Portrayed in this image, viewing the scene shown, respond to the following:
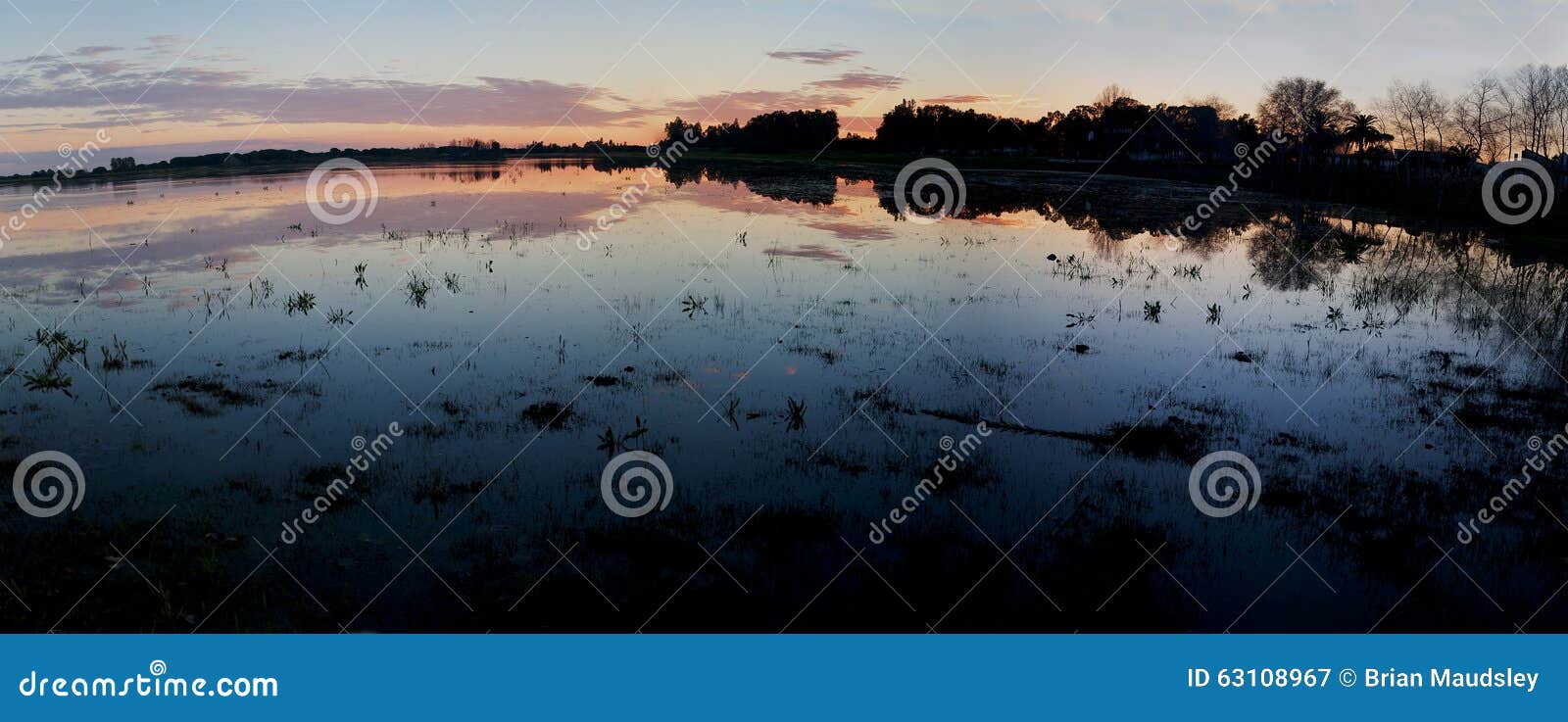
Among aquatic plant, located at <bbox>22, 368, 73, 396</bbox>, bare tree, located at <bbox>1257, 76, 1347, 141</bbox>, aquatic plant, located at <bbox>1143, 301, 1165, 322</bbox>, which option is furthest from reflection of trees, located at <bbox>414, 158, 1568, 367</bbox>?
bare tree, located at <bbox>1257, 76, 1347, 141</bbox>

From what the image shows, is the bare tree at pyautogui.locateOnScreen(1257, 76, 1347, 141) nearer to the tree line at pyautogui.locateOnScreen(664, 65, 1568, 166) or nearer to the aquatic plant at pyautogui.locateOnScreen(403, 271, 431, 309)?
the tree line at pyautogui.locateOnScreen(664, 65, 1568, 166)

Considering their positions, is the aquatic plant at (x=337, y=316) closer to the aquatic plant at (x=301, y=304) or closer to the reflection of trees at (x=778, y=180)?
the aquatic plant at (x=301, y=304)

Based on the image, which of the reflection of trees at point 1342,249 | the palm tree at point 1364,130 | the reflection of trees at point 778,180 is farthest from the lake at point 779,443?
the palm tree at point 1364,130

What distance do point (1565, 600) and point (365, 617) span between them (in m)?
10.4

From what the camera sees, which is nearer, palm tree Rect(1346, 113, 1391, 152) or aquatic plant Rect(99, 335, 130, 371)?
aquatic plant Rect(99, 335, 130, 371)

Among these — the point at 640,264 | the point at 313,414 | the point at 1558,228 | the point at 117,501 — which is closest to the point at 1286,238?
the point at 1558,228

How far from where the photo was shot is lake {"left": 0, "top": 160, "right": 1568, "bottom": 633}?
7336mm

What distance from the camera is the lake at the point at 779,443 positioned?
7336mm

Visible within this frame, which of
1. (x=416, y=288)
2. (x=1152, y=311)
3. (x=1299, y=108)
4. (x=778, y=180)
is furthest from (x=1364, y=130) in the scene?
(x=416, y=288)

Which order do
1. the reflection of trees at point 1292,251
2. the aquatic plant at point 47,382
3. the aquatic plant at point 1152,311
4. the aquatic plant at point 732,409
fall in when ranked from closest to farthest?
1. the aquatic plant at point 732,409
2. the aquatic plant at point 47,382
3. the aquatic plant at point 1152,311
4. the reflection of trees at point 1292,251

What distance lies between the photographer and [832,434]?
36.0 feet

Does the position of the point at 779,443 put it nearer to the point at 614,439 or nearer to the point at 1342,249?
the point at 614,439

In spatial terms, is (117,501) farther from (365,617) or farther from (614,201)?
(614,201)

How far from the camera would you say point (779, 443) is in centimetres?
1070
